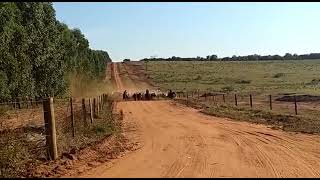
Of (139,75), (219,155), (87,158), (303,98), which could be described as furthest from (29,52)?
(139,75)

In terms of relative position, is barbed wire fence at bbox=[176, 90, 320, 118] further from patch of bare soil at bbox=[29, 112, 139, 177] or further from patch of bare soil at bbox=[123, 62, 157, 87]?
patch of bare soil at bbox=[123, 62, 157, 87]

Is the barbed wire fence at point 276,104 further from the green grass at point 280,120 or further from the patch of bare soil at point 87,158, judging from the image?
the patch of bare soil at point 87,158

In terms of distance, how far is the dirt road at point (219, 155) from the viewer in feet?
38.8

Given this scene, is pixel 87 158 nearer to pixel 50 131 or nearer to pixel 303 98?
pixel 50 131

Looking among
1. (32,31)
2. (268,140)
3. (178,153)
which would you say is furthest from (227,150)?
(32,31)

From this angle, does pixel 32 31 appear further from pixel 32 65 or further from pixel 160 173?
pixel 160 173

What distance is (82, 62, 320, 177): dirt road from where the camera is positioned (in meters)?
11.8

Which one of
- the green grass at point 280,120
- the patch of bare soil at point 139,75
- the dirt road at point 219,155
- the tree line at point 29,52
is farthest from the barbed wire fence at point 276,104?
the patch of bare soil at point 139,75

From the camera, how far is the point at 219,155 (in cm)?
1440

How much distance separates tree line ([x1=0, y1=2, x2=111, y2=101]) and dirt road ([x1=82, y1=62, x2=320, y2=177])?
36.3ft

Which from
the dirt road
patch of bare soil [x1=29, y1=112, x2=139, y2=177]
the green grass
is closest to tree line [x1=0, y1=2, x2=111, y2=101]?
the dirt road

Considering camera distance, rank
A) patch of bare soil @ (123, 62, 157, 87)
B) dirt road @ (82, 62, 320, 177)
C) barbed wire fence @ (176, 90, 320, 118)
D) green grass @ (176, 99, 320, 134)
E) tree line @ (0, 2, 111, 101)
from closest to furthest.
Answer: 1. dirt road @ (82, 62, 320, 177)
2. green grass @ (176, 99, 320, 134)
3. tree line @ (0, 2, 111, 101)
4. barbed wire fence @ (176, 90, 320, 118)
5. patch of bare soil @ (123, 62, 157, 87)

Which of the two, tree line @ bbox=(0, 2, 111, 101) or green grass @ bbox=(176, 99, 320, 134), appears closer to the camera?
green grass @ bbox=(176, 99, 320, 134)

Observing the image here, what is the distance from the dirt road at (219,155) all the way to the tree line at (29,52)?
36.3 ft
